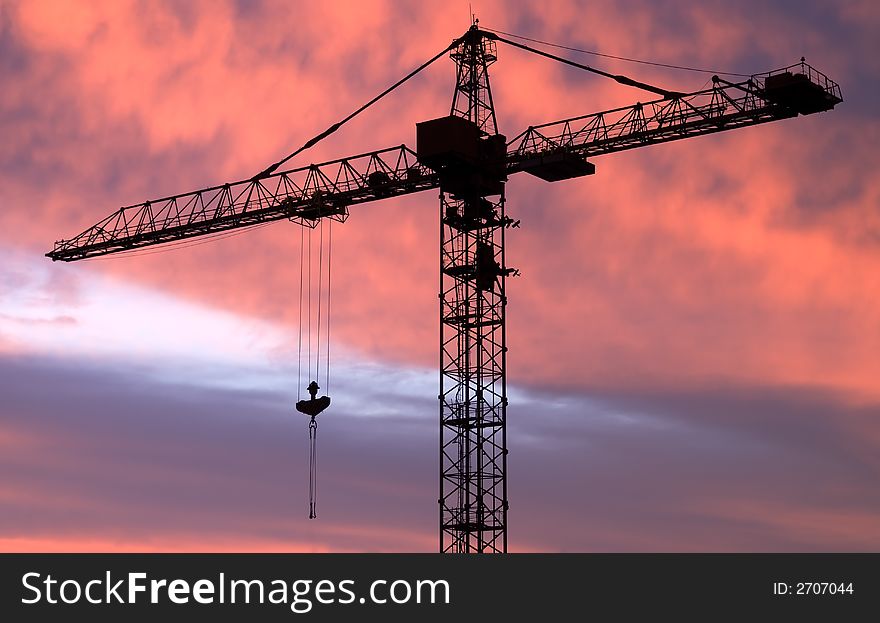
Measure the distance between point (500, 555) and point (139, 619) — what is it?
26824 millimetres

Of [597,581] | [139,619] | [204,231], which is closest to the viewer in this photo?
[139,619]

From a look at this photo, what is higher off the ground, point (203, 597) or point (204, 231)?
point (204, 231)

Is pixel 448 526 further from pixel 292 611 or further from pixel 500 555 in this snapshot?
pixel 292 611

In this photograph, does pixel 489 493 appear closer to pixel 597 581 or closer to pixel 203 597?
pixel 597 581

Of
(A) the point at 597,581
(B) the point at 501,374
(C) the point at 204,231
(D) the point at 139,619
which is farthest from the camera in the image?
(C) the point at 204,231

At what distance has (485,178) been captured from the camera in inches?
5133

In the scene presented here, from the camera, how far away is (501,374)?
12862 centimetres

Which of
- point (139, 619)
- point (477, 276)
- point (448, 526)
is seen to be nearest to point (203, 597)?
point (139, 619)

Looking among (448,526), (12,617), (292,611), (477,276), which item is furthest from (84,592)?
(477,276)

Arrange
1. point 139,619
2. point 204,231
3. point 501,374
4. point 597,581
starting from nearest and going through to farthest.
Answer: point 139,619 → point 597,581 → point 501,374 → point 204,231

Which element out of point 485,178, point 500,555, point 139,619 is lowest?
point 139,619

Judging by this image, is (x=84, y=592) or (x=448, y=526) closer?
(x=84, y=592)

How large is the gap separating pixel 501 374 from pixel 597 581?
641 inches

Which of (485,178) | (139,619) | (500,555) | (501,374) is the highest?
(485,178)
